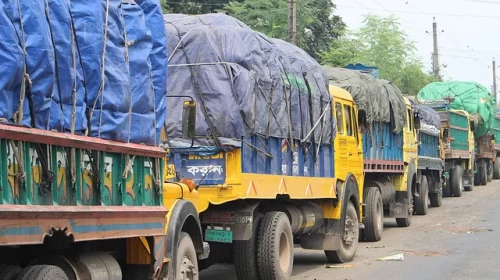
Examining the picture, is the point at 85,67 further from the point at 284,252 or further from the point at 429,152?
the point at 429,152

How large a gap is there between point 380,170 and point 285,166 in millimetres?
7210

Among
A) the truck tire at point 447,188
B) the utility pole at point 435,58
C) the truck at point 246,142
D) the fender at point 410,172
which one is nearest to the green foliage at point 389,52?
the utility pole at point 435,58

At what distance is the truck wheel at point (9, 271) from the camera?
224 inches

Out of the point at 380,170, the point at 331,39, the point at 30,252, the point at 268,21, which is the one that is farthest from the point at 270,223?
the point at 331,39

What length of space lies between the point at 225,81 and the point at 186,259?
285cm

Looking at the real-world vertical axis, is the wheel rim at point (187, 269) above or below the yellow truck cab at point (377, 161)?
Answer: below

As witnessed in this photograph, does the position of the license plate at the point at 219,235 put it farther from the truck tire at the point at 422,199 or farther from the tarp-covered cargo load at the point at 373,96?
the truck tire at the point at 422,199

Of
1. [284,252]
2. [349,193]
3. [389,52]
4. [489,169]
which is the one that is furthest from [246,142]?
[389,52]

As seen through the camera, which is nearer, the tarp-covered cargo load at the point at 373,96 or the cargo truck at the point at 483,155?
the tarp-covered cargo load at the point at 373,96

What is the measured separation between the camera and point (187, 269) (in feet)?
27.9

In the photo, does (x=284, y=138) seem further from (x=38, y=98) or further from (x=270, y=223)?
(x=38, y=98)

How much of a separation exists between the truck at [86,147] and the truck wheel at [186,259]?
14 millimetres

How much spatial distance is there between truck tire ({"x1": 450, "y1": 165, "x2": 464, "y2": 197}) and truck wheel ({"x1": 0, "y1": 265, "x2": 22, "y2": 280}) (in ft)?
88.1

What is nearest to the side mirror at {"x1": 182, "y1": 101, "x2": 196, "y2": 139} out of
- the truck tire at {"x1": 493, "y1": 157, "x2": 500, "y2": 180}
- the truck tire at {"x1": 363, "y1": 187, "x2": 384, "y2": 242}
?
the truck tire at {"x1": 363, "y1": 187, "x2": 384, "y2": 242}
